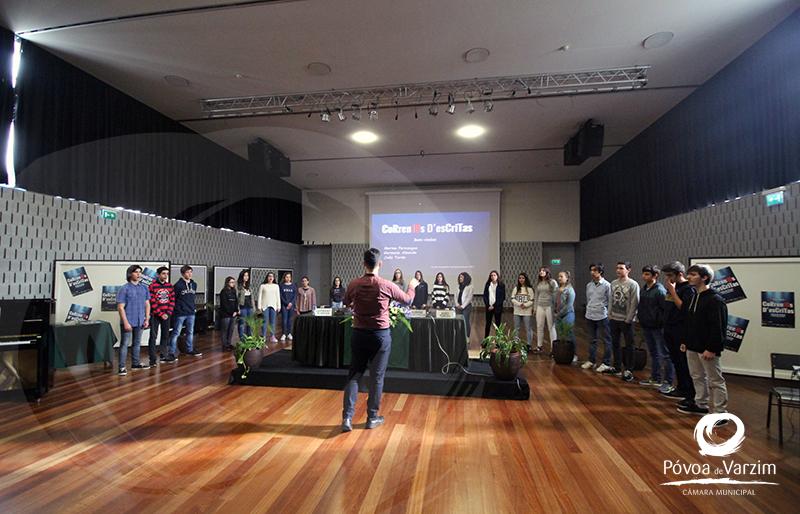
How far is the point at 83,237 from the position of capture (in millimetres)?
5195

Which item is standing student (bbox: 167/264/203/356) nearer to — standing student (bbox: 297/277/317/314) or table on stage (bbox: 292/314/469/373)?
standing student (bbox: 297/277/317/314)

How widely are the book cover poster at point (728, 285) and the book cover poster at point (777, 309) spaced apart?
21 centimetres

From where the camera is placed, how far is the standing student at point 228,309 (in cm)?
597

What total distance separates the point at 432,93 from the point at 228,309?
4.89 metres

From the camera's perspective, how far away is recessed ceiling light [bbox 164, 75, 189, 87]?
5301 mm

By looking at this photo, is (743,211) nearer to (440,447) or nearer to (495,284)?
(495,284)

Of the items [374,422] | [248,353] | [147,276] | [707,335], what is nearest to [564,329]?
[707,335]

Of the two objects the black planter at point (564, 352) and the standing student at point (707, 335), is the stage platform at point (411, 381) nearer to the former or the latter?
the black planter at point (564, 352)

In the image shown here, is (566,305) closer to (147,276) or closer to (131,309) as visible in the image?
(131,309)

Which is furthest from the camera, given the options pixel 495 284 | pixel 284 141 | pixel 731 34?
pixel 284 141

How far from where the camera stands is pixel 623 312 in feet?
14.8

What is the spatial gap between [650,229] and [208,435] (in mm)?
7885

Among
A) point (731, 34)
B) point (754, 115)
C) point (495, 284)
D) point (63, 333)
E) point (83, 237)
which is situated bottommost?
point (63, 333)

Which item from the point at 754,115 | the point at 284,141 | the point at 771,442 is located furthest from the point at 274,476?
the point at 284,141
